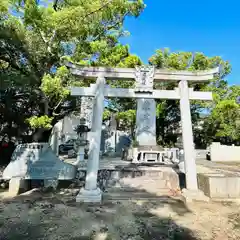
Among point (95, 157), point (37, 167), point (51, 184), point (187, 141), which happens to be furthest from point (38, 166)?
point (187, 141)

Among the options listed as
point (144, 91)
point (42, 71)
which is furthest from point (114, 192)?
point (42, 71)

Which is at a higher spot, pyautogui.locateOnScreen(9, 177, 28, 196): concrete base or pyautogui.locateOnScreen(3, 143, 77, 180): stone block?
pyautogui.locateOnScreen(3, 143, 77, 180): stone block

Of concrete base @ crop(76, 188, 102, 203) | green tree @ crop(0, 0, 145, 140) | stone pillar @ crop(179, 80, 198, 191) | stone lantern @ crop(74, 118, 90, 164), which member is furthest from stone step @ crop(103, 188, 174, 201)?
green tree @ crop(0, 0, 145, 140)

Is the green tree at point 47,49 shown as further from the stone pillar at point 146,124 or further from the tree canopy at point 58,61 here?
the stone pillar at point 146,124

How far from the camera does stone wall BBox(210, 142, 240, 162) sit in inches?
578

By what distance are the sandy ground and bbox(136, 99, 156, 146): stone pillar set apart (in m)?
4.35

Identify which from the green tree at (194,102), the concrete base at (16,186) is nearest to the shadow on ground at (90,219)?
the concrete base at (16,186)

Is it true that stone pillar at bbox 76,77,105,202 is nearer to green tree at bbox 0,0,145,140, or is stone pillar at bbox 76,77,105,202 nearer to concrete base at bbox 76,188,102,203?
concrete base at bbox 76,188,102,203

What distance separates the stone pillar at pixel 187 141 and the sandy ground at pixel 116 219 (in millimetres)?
574

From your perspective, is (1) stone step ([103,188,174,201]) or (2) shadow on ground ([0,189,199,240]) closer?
(2) shadow on ground ([0,189,199,240])

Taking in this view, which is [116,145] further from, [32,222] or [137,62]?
[32,222]

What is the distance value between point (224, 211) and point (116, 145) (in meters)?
13.2

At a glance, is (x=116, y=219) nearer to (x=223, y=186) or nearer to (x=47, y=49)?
(x=223, y=186)

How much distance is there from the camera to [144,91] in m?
5.41
